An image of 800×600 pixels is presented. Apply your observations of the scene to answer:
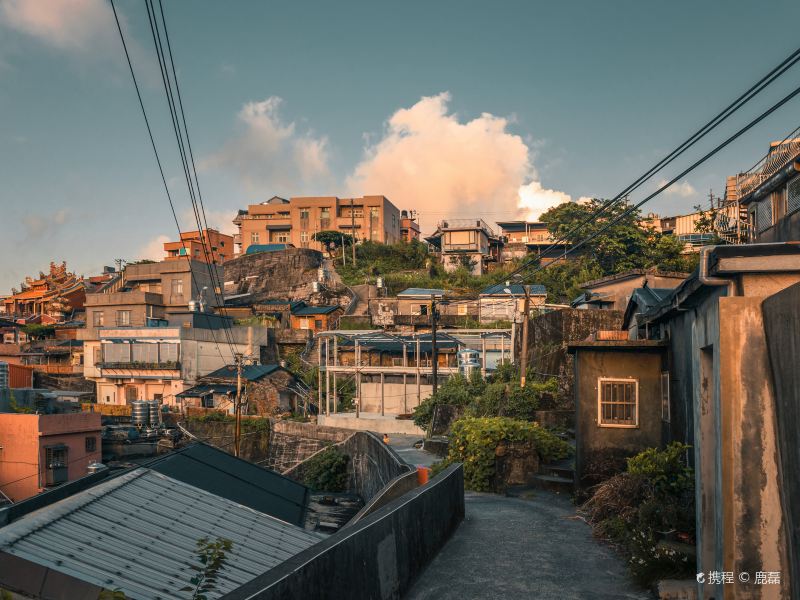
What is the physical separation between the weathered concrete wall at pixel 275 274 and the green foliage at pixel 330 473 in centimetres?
3820

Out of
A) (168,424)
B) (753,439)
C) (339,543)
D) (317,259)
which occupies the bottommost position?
(168,424)

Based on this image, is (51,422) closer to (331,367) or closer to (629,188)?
(331,367)

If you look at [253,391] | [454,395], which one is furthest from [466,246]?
[454,395]

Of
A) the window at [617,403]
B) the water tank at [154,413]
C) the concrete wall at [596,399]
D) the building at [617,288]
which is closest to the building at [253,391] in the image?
the water tank at [154,413]

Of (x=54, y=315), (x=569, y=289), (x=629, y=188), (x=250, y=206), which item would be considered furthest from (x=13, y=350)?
(x=629, y=188)

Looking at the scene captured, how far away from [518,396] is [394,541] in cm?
1425

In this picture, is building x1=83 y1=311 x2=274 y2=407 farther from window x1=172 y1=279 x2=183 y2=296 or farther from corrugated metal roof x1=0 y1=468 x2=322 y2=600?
corrugated metal roof x1=0 y1=468 x2=322 y2=600

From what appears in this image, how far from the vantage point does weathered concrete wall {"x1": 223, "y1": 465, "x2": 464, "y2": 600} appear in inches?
198

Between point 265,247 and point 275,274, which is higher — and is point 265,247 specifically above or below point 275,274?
above

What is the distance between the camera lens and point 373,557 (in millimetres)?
6633

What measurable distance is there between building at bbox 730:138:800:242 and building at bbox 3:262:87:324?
6475 centimetres

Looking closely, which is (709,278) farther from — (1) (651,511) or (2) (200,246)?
(2) (200,246)

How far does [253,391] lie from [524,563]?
1446 inches

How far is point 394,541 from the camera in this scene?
24.1 feet
